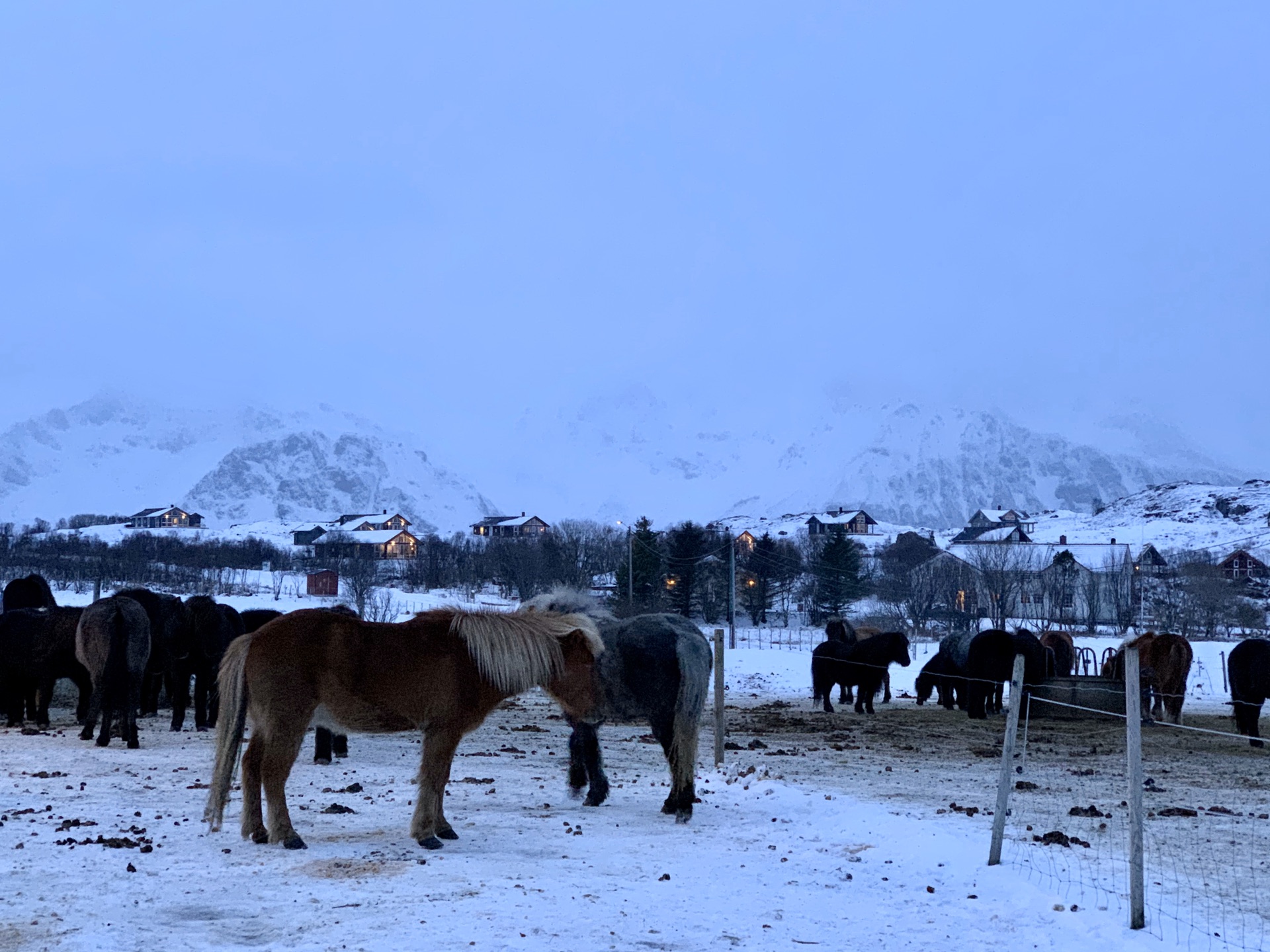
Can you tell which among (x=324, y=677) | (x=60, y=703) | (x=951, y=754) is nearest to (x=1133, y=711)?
(x=324, y=677)

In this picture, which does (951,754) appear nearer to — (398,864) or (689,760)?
(689,760)

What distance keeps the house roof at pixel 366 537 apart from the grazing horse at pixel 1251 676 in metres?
99.7

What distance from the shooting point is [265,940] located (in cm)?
545

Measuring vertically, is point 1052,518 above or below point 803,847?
above

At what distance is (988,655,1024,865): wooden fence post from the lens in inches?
287

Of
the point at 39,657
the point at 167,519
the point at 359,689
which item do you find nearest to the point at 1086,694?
the point at 359,689

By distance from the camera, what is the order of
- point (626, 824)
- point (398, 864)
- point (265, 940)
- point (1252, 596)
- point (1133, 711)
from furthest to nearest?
point (1252, 596) → point (626, 824) → point (398, 864) → point (1133, 711) → point (265, 940)

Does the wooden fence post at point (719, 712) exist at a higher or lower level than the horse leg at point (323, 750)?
higher

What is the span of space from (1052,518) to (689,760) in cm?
16595

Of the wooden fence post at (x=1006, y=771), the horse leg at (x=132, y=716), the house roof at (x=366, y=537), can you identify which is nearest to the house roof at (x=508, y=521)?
the house roof at (x=366, y=537)

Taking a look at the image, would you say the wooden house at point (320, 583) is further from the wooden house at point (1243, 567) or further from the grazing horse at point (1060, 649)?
the wooden house at point (1243, 567)

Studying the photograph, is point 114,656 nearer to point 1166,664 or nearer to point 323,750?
point 323,750

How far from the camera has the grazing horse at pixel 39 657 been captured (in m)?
15.0

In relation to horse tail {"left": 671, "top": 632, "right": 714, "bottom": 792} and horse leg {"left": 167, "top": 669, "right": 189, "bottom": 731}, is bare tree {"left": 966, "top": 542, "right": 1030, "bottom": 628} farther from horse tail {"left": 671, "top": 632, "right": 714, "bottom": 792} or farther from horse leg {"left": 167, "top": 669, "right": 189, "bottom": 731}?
horse tail {"left": 671, "top": 632, "right": 714, "bottom": 792}
